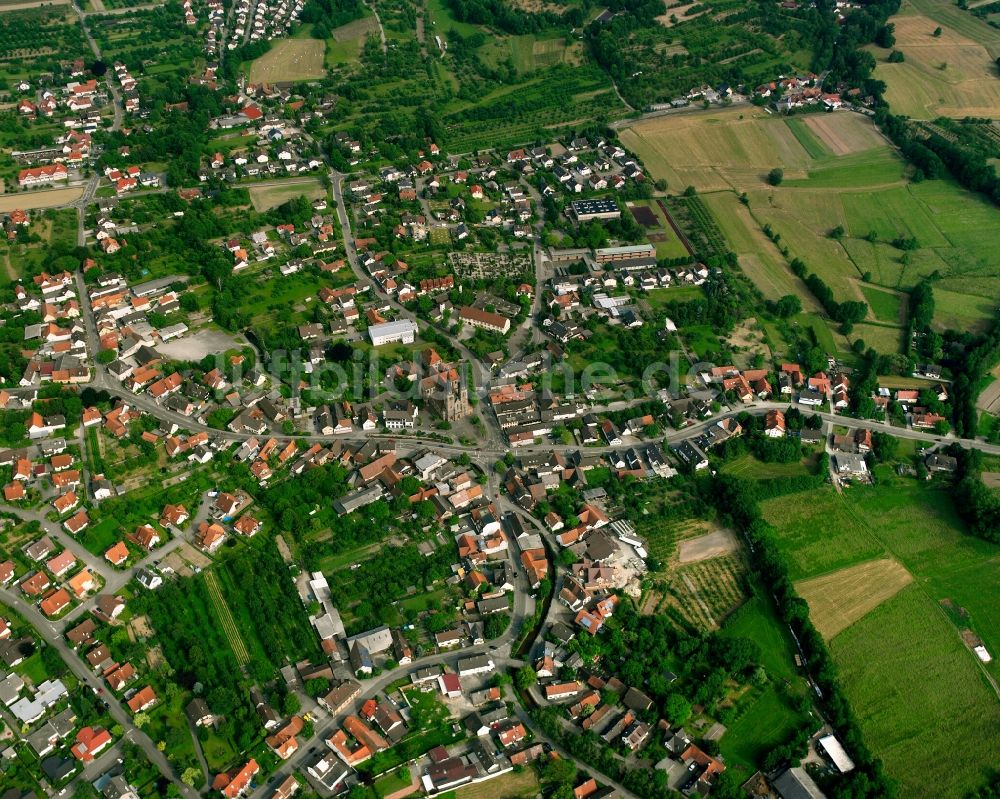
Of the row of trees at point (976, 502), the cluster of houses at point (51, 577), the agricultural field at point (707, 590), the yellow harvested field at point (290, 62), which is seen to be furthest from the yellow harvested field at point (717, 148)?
the cluster of houses at point (51, 577)

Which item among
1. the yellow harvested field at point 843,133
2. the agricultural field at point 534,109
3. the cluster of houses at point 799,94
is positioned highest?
the cluster of houses at point 799,94

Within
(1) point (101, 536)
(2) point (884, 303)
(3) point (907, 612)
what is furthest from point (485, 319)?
(3) point (907, 612)

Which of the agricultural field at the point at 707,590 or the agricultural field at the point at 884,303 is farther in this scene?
the agricultural field at the point at 884,303

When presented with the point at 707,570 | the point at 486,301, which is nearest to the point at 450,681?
the point at 707,570

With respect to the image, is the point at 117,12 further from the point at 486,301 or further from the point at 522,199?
the point at 486,301

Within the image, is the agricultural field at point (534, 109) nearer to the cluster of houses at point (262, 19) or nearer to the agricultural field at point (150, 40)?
the cluster of houses at point (262, 19)

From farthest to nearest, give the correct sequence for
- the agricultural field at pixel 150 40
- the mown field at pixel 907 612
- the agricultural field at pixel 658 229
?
the agricultural field at pixel 150 40
the agricultural field at pixel 658 229
the mown field at pixel 907 612

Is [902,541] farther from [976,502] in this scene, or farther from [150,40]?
[150,40]
